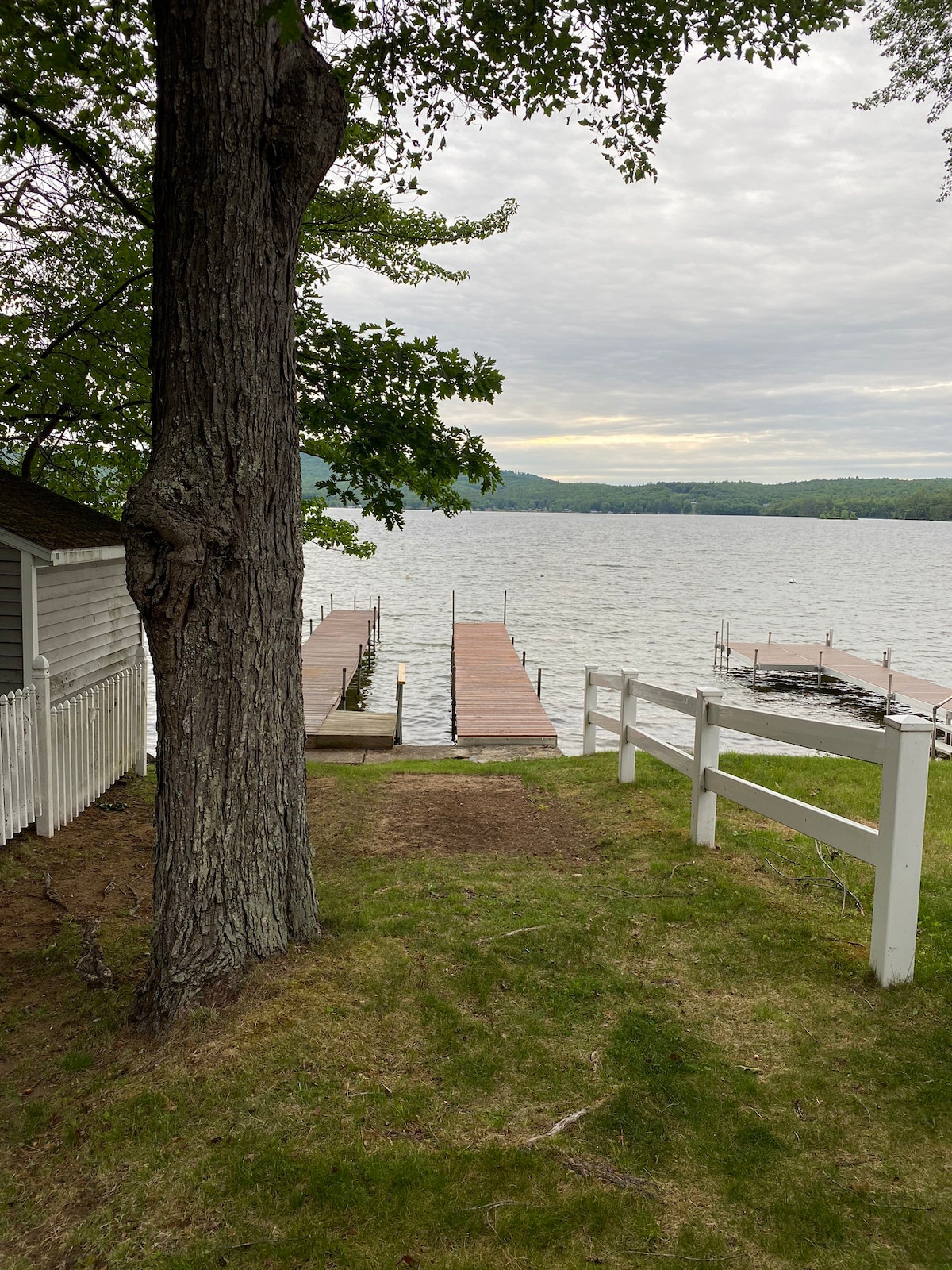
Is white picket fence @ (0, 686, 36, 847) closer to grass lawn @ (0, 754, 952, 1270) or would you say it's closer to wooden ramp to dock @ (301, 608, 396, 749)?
grass lawn @ (0, 754, 952, 1270)

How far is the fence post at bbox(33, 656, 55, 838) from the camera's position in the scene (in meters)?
7.47

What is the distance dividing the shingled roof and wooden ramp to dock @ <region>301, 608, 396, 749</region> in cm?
318

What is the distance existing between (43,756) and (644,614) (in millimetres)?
51689

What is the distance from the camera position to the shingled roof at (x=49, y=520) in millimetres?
8070

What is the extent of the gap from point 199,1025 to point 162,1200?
99cm

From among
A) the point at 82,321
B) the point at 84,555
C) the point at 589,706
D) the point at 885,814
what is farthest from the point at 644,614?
the point at 885,814

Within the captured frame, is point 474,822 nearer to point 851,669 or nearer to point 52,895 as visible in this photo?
point 52,895

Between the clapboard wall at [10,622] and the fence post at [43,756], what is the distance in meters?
1.02

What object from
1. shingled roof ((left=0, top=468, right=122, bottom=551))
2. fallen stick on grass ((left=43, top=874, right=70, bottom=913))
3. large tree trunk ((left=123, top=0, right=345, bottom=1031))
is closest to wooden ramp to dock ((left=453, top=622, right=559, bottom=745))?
shingled roof ((left=0, top=468, right=122, bottom=551))

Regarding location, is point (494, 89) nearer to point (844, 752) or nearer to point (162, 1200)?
point (844, 752)

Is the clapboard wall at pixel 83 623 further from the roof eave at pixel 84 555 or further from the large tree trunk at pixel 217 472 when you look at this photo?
the large tree trunk at pixel 217 472

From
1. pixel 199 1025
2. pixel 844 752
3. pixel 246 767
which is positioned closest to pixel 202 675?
pixel 246 767

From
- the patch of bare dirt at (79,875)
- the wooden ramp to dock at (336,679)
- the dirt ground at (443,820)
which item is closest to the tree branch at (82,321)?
the wooden ramp to dock at (336,679)

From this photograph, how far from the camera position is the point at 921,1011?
3893 mm
